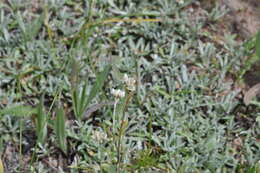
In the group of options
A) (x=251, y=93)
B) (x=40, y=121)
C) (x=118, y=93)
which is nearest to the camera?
(x=118, y=93)

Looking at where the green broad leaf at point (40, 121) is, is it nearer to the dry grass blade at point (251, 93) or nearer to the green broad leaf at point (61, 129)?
the green broad leaf at point (61, 129)

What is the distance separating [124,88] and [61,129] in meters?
0.42

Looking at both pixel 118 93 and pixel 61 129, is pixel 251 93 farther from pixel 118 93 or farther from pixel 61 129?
pixel 61 129

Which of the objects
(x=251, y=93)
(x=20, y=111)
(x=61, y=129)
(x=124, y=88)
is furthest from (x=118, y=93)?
(x=251, y=93)

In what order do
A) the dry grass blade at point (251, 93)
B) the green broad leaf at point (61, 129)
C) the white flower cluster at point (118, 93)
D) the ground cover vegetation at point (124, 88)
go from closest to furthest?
the white flower cluster at point (118, 93), the green broad leaf at point (61, 129), the ground cover vegetation at point (124, 88), the dry grass blade at point (251, 93)

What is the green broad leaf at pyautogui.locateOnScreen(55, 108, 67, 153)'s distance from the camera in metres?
2.49

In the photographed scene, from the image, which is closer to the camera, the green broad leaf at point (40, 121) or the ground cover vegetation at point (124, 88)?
the green broad leaf at point (40, 121)

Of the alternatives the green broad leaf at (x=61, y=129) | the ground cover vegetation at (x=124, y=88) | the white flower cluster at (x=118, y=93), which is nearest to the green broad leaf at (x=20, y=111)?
the ground cover vegetation at (x=124, y=88)

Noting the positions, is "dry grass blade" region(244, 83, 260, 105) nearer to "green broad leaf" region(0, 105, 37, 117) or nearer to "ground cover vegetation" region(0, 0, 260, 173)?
"ground cover vegetation" region(0, 0, 260, 173)

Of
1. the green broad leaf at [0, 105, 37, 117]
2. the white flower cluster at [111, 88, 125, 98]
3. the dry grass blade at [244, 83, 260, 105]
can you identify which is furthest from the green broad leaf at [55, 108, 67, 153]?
the dry grass blade at [244, 83, 260, 105]

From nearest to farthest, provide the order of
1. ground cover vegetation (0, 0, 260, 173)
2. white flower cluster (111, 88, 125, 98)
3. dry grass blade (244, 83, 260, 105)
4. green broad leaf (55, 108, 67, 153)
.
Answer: white flower cluster (111, 88, 125, 98), green broad leaf (55, 108, 67, 153), ground cover vegetation (0, 0, 260, 173), dry grass blade (244, 83, 260, 105)

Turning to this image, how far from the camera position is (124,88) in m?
2.56

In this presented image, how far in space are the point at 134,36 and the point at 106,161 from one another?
1.03 metres

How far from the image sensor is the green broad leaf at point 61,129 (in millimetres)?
2490
